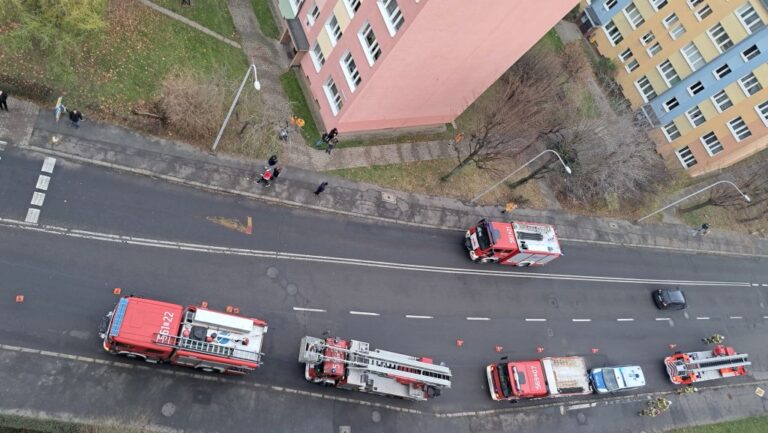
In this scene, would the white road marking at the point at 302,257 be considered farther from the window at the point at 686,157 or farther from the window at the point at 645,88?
the window at the point at 645,88

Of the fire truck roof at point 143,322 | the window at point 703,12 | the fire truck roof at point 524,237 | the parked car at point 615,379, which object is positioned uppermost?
the window at point 703,12

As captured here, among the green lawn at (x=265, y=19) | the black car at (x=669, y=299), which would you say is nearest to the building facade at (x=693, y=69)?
the black car at (x=669, y=299)

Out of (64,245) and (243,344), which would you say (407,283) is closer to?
Result: (243,344)

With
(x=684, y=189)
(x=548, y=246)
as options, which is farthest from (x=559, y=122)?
(x=684, y=189)

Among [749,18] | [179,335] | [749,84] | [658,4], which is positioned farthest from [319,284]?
→ [658,4]

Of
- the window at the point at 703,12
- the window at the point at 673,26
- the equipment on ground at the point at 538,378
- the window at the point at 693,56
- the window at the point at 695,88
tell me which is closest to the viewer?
the equipment on ground at the point at 538,378

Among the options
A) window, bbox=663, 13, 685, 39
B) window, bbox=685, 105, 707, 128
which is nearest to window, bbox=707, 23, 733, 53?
window, bbox=663, 13, 685, 39
